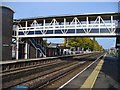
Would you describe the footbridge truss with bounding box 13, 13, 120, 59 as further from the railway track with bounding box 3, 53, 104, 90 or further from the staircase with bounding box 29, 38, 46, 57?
the railway track with bounding box 3, 53, 104, 90

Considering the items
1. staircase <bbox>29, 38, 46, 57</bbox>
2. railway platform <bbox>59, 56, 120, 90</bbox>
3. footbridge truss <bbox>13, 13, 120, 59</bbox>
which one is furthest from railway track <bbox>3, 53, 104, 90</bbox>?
staircase <bbox>29, 38, 46, 57</bbox>

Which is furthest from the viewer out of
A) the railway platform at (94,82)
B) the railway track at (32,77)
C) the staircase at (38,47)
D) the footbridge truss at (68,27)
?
the staircase at (38,47)

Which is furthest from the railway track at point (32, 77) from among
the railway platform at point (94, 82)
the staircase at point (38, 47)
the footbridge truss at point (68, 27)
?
the staircase at point (38, 47)

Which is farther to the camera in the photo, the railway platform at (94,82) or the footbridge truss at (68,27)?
the footbridge truss at (68,27)

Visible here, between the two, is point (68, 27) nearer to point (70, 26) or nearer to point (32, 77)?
point (70, 26)

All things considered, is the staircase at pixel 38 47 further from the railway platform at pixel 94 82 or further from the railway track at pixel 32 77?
the railway platform at pixel 94 82

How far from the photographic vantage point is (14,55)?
62594 mm

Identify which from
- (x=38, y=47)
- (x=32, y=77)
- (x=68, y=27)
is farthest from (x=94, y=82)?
(x=38, y=47)

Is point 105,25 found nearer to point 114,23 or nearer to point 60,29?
point 114,23

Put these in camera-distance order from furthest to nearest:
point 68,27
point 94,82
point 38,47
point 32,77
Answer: point 38,47 < point 68,27 < point 32,77 < point 94,82

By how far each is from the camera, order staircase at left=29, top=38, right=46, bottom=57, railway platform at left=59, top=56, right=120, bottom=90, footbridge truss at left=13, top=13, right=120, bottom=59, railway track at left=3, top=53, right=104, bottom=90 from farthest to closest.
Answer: staircase at left=29, top=38, right=46, bottom=57 → footbridge truss at left=13, top=13, right=120, bottom=59 → railway track at left=3, top=53, right=104, bottom=90 → railway platform at left=59, top=56, right=120, bottom=90

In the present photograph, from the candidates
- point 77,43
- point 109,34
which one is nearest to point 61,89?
point 109,34

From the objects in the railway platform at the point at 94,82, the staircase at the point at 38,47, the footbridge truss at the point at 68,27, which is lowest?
the railway platform at the point at 94,82

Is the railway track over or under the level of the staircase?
under
